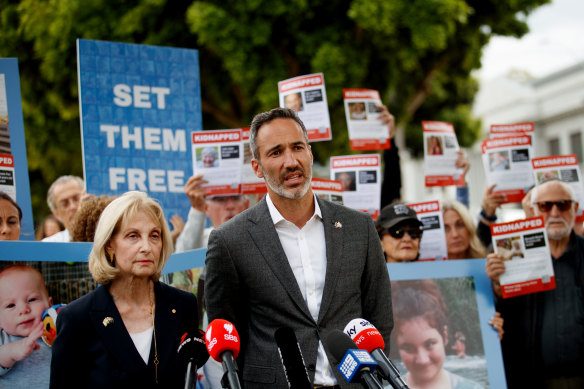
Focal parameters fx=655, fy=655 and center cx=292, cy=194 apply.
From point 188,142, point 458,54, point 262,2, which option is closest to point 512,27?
point 458,54

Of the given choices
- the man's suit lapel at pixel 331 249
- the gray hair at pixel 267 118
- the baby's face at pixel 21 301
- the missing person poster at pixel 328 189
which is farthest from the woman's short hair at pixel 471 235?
the baby's face at pixel 21 301

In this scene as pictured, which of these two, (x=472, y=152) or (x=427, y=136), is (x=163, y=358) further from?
(x=472, y=152)

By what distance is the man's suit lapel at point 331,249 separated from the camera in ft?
9.72

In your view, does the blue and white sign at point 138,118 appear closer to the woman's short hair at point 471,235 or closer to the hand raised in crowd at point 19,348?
the hand raised in crowd at point 19,348

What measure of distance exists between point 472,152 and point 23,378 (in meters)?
33.4

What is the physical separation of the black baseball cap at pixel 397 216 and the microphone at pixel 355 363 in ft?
7.71

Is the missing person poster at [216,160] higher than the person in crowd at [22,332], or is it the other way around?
the missing person poster at [216,160]

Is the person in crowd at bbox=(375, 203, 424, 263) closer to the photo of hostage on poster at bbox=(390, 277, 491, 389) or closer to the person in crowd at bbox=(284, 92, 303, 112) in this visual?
the photo of hostage on poster at bbox=(390, 277, 491, 389)

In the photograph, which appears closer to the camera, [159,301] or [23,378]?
[159,301]

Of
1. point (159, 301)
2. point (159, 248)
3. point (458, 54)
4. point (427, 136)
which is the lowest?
point (159, 301)

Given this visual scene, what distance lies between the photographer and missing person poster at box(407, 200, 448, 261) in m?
4.90

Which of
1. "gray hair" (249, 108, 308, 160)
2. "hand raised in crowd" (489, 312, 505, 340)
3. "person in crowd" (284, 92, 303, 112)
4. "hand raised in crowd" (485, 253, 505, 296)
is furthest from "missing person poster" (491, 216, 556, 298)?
"gray hair" (249, 108, 308, 160)

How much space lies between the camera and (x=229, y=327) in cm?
246

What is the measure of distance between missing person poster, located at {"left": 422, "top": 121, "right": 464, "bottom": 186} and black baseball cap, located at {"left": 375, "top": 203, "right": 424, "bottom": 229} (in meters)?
0.98
